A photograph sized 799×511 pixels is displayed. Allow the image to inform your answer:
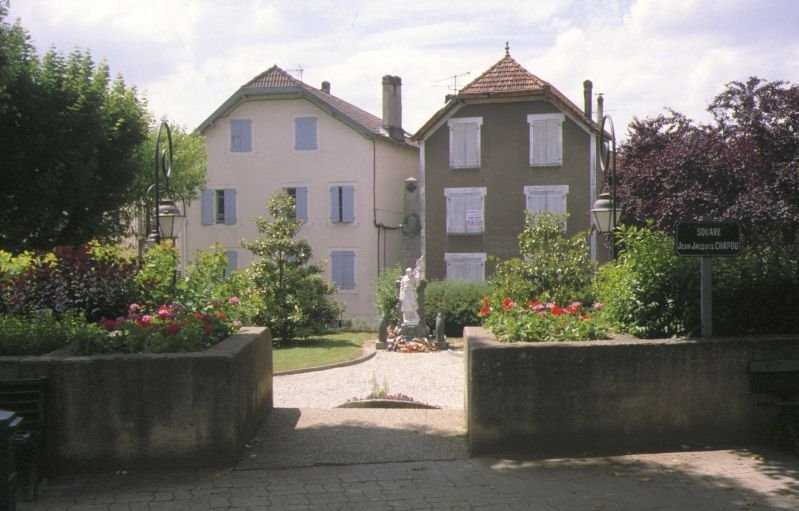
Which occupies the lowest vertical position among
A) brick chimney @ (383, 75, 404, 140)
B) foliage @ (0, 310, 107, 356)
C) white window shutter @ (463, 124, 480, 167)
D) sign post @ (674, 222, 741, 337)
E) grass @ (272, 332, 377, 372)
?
grass @ (272, 332, 377, 372)

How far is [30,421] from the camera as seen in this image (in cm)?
669

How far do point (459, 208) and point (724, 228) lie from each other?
2736cm

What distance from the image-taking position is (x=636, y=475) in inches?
271

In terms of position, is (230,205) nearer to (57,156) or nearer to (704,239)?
(57,156)

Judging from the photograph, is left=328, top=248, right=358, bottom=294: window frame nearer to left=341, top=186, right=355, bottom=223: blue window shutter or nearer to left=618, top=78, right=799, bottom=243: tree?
left=341, top=186, right=355, bottom=223: blue window shutter

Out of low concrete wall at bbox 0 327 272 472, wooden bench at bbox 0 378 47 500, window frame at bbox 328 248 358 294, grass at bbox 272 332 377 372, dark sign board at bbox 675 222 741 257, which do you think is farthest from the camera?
window frame at bbox 328 248 358 294

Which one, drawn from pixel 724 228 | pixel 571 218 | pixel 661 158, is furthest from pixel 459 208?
pixel 724 228

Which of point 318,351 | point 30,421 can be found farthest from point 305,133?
point 30,421

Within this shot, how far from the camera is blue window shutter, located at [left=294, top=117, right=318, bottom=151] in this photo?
36719 millimetres

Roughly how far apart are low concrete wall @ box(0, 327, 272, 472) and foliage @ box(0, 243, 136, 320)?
9.48ft

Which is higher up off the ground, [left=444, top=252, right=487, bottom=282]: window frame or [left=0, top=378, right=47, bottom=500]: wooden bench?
[left=444, top=252, right=487, bottom=282]: window frame

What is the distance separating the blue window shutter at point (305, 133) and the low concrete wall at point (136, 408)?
30.0 m

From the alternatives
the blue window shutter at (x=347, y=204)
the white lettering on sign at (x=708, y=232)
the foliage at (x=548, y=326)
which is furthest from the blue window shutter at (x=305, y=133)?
the white lettering on sign at (x=708, y=232)

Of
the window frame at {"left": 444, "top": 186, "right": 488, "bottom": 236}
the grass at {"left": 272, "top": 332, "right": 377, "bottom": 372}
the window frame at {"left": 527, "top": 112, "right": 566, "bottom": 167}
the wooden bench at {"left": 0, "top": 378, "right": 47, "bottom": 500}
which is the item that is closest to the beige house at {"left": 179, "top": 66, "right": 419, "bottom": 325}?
the window frame at {"left": 444, "top": 186, "right": 488, "bottom": 236}
